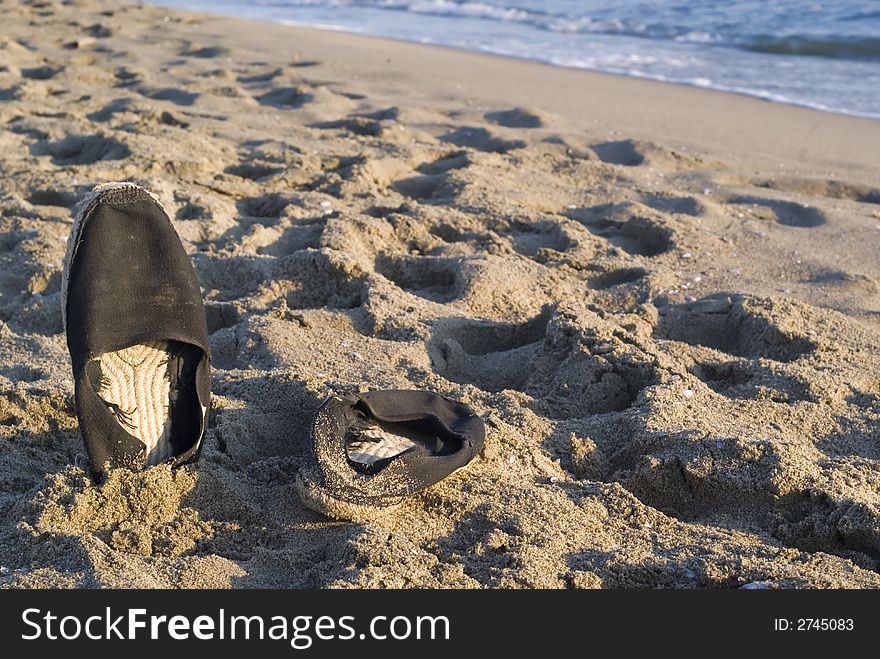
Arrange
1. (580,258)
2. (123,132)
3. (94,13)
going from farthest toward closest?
(94,13)
(123,132)
(580,258)

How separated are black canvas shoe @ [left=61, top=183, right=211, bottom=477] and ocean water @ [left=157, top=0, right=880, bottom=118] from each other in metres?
5.08

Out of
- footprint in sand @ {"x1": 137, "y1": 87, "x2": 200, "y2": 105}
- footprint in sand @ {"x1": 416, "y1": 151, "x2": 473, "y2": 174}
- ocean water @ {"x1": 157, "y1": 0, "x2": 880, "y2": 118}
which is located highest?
ocean water @ {"x1": 157, "y1": 0, "x2": 880, "y2": 118}

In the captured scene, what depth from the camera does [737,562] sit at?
1.72 metres

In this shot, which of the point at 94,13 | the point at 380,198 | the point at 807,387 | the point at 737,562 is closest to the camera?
the point at 737,562

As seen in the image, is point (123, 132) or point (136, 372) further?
point (123, 132)

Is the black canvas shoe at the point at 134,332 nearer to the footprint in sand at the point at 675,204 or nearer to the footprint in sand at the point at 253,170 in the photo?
the footprint in sand at the point at 253,170

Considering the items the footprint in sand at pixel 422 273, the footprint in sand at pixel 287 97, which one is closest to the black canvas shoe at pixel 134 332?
the footprint in sand at pixel 422 273

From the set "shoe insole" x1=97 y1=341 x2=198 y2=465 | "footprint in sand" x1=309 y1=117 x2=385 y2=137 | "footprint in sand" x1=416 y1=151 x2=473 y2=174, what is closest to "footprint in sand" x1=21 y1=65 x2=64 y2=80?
"footprint in sand" x1=309 y1=117 x2=385 y2=137

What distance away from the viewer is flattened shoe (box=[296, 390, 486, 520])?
1.83 m

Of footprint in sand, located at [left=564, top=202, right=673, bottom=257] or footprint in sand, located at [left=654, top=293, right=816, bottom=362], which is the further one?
footprint in sand, located at [left=564, top=202, right=673, bottom=257]

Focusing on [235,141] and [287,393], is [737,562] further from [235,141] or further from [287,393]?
[235,141]

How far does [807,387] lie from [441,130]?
3124 millimetres

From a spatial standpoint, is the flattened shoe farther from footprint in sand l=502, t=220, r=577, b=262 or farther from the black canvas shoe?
footprint in sand l=502, t=220, r=577, b=262

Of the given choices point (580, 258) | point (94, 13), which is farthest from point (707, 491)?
point (94, 13)
